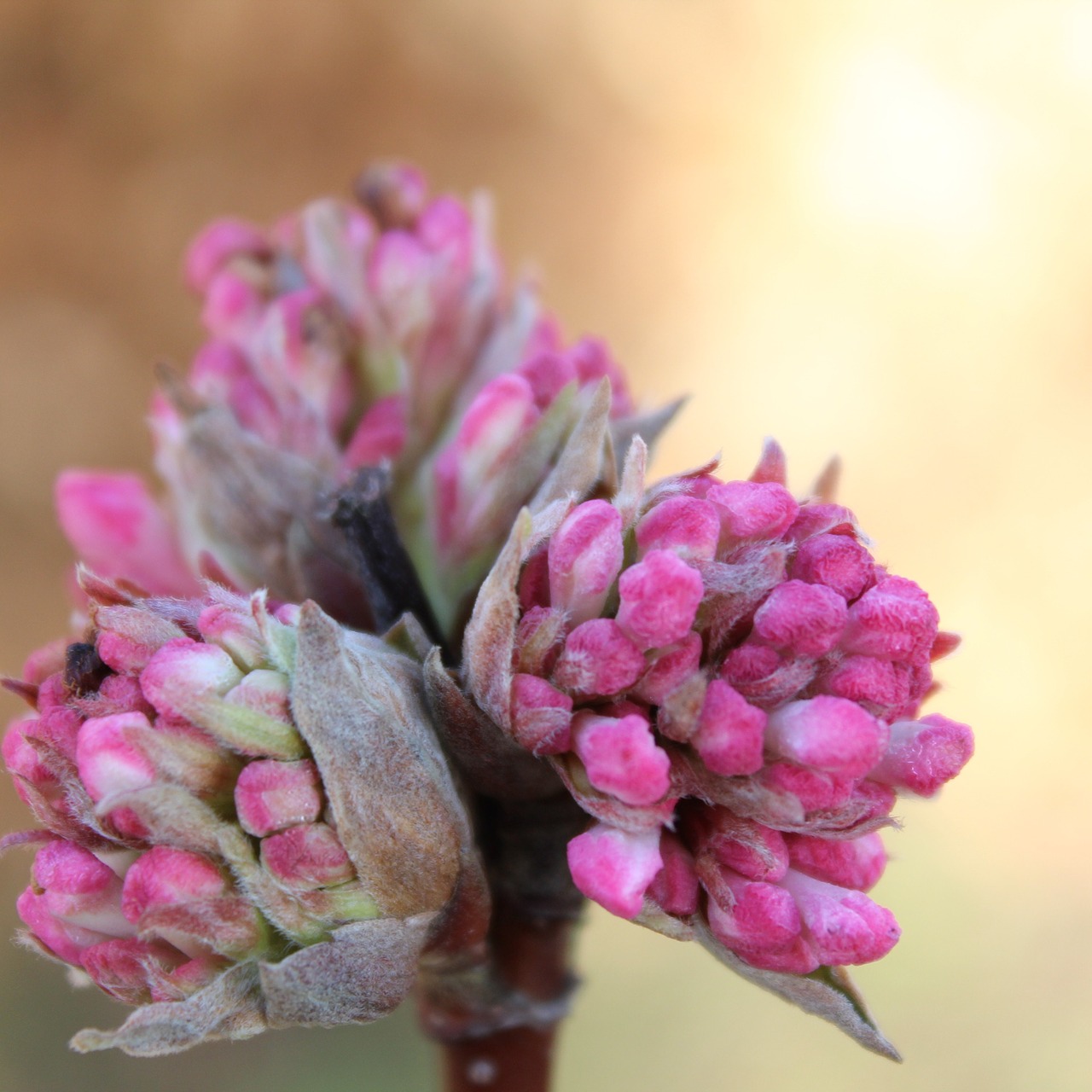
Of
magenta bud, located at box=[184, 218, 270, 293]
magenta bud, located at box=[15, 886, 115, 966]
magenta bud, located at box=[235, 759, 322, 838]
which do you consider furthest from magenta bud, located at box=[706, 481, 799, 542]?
magenta bud, located at box=[184, 218, 270, 293]

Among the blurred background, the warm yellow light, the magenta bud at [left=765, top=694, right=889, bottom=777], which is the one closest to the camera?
the magenta bud at [left=765, top=694, right=889, bottom=777]

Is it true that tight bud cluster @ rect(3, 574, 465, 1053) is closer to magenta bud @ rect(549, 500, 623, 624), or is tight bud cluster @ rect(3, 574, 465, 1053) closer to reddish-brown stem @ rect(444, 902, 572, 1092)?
magenta bud @ rect(549, 500, 623, 624)

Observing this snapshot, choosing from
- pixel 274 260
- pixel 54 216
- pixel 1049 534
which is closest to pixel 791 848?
pixel 274 260

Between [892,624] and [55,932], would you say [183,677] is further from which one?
[892,624]

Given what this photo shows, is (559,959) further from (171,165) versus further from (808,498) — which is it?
(171,165)

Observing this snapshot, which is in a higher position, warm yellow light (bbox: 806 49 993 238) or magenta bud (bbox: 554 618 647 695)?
warm yellow light (bbox: 806 49 993 238)

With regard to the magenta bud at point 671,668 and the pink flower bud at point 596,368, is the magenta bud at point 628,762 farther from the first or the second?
the pink flower bud at point 596,368
